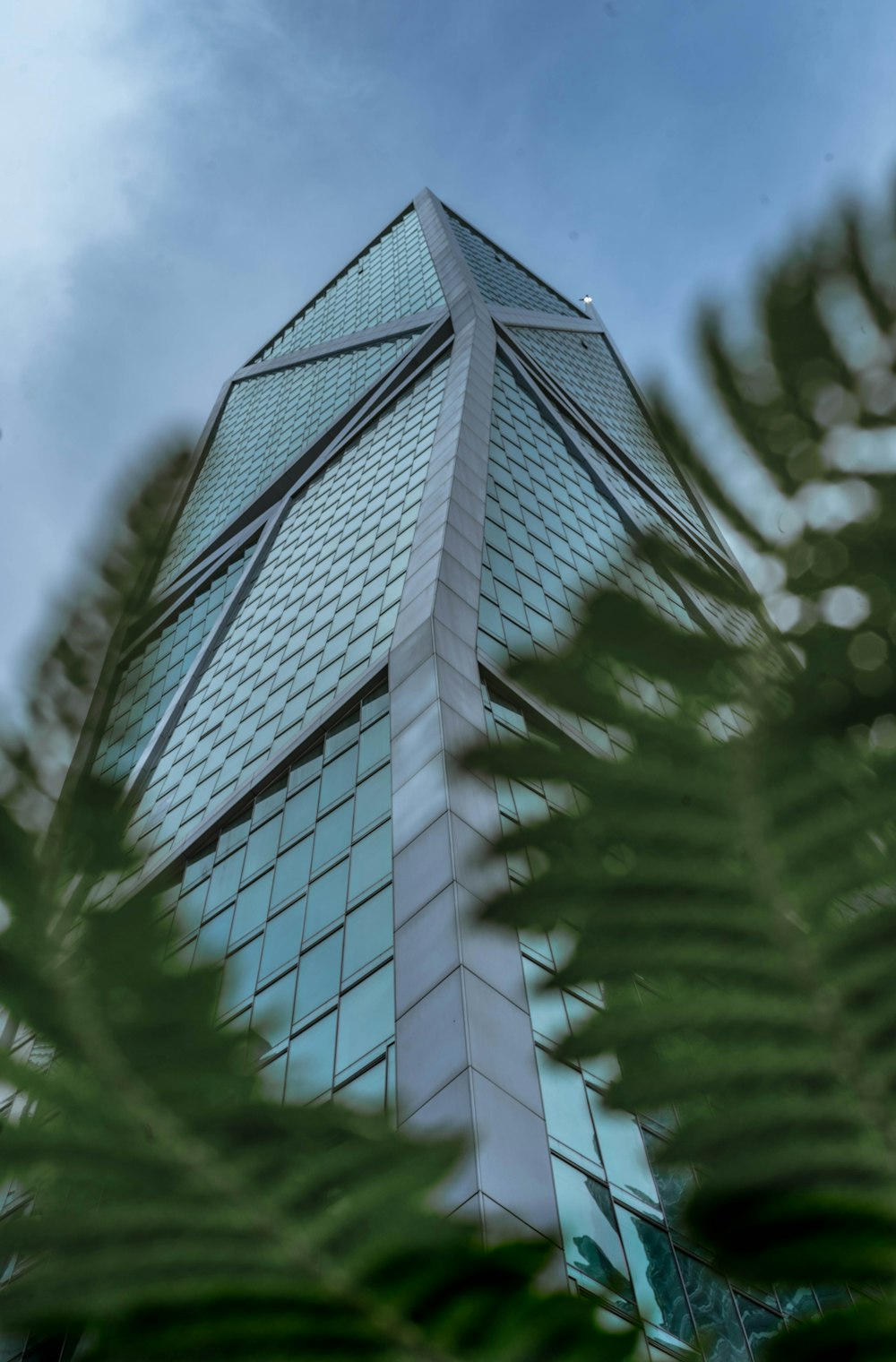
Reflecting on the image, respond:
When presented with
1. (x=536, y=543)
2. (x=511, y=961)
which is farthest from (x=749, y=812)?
(x=536, y=543)

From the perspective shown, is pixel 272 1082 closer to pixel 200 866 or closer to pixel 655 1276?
pixel 655 1276

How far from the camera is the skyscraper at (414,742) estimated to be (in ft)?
5.60

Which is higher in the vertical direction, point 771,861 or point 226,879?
point 226,879

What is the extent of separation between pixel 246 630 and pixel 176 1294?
3059 centimetres

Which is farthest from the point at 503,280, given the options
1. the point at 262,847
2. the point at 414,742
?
the point at 414,742

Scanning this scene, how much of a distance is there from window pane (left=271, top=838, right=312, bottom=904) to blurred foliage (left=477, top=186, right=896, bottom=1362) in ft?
51.4

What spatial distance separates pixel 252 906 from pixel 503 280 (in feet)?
165

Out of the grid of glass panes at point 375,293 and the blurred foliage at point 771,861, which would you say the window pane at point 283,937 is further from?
the grid of glass panes at point 375,293

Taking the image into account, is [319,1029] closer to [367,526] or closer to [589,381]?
[367,526]

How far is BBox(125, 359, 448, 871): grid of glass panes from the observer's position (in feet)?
72.5

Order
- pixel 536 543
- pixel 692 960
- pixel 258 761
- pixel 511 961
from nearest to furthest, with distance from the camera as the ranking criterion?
pixel 692 960, pixel 511 961, pixel 258 761, pixel 536 543

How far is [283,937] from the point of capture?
618 inches

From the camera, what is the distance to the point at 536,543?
2712 cm

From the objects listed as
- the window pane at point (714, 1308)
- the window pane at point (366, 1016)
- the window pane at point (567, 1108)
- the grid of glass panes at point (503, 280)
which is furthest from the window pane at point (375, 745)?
the grid of glass panes at point (503, 280)
